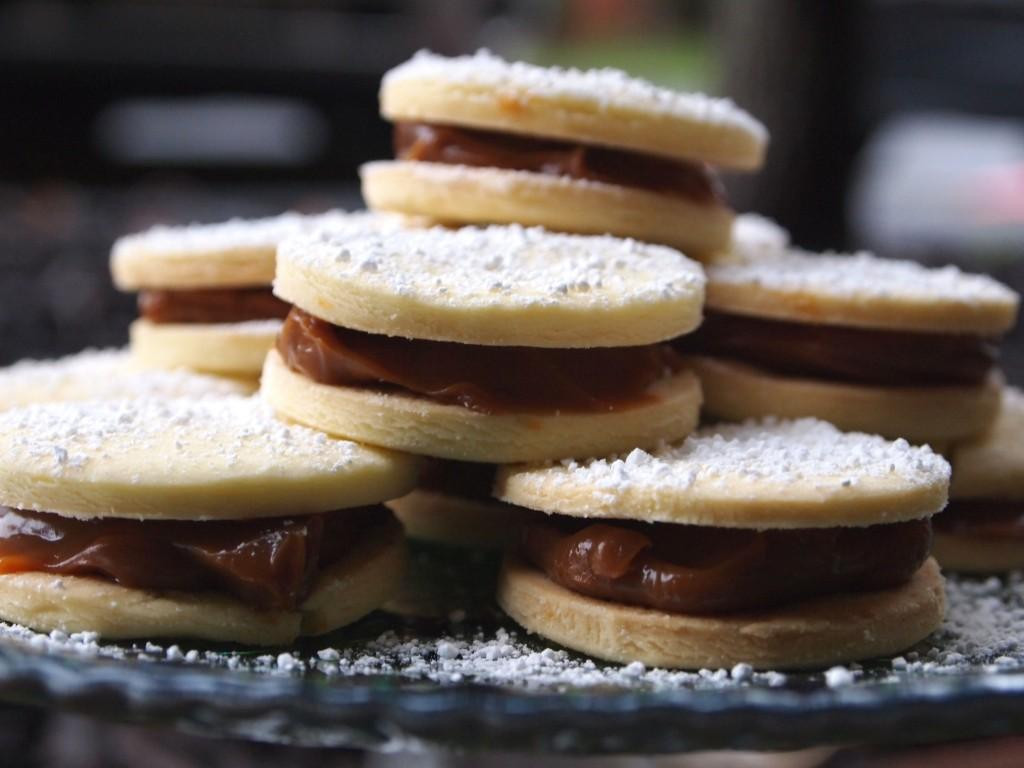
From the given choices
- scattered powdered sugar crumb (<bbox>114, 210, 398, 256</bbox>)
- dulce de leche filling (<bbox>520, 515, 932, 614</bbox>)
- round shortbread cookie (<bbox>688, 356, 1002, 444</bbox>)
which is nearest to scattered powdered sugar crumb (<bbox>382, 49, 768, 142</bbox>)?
scattered powdered sugar crumb (<bbox>114, 210, 398, 256</bbox>)

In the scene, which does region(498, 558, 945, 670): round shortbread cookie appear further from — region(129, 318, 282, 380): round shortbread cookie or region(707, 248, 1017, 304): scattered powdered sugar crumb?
region(129, 318, 282, 380): round shortbread cookie

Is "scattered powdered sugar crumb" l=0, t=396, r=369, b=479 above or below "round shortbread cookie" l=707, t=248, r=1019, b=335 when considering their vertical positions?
below

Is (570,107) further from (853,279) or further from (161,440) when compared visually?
(161,440)

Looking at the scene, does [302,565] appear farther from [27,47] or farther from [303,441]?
[27,47]

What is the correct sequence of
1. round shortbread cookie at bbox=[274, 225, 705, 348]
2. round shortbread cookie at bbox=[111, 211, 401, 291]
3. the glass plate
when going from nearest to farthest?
the glass plate < round shortbread cookie at bbox=[274, 225, 705, 348] < round shortbread cookie at bbox=[111, 211, 401, 291]

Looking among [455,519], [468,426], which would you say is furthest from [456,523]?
[468,426]

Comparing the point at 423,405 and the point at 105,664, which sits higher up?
the point at 423,405

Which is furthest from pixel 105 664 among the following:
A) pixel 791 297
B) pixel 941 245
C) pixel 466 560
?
pixel 941 245

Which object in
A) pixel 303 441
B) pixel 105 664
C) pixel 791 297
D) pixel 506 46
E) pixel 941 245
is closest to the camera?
pixel 105 664
